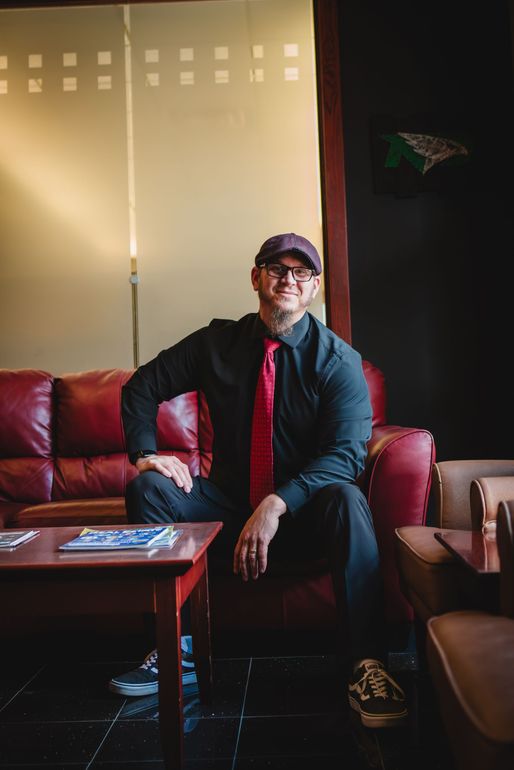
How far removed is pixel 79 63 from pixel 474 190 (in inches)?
83.9

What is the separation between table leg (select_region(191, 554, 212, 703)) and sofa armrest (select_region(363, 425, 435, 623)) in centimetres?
57

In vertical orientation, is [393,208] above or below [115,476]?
above

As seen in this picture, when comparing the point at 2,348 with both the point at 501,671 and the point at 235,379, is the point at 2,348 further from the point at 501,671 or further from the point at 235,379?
the point at 501,671

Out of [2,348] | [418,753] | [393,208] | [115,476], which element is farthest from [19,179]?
[418,753]

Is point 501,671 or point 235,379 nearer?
point 501,671

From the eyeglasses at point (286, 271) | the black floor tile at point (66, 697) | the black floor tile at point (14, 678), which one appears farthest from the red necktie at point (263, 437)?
the black floor tile at point (14, 678)

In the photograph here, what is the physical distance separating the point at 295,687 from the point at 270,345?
102cm

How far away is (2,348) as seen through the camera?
3.20 m

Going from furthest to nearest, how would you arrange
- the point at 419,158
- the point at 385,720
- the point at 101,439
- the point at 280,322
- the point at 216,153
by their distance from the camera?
the point at 216,153 < the point at 419,158 < the point at 101,439 < the point at 280,322 < the point at 385,720

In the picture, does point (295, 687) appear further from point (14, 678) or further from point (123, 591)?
point (14, 678)

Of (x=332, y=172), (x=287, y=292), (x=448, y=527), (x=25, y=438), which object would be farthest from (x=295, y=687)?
(x=332, y=172)

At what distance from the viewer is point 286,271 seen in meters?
2.12

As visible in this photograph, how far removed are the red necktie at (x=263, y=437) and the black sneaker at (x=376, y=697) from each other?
0.62m

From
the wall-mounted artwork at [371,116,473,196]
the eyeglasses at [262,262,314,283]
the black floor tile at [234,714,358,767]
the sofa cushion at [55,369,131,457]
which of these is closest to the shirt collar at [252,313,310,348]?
the eyeglasses at [262,262,314,283]
